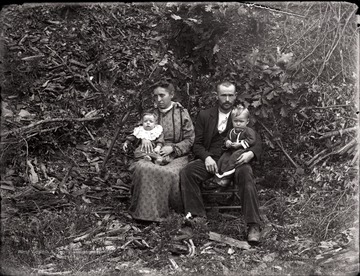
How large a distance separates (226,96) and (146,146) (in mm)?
1044

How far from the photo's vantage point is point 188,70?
6867 millimetres

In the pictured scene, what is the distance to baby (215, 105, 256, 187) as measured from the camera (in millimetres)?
5977

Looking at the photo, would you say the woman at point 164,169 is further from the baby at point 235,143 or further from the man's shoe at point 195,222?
the baby at point 235,143

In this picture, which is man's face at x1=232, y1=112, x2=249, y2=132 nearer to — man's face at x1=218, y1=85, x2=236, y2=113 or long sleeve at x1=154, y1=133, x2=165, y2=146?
man's face at x1=218, y1=85, x2=236, y2=113

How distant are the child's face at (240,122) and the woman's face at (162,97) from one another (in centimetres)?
79

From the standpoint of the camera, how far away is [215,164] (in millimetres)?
5980

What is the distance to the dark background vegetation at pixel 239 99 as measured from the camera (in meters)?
6.48

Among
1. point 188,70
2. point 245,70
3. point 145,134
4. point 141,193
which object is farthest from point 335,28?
point 141,193

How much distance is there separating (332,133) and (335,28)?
52.2 inches

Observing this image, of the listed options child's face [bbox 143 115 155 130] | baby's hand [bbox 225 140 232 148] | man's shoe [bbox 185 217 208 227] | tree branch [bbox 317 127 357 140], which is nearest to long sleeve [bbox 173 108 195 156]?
child's face [bbox 143 115 155 130]

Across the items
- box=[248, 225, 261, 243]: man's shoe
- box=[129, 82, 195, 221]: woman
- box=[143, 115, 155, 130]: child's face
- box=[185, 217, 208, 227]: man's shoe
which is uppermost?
box=[143, 115, 155, 130]: child's face

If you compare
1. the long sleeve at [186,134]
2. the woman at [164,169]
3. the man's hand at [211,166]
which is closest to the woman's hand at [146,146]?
the woman at [164,169]

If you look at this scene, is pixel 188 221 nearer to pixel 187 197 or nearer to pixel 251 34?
pixel 187 197

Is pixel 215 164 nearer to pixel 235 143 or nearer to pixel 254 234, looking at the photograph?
pixel 235 143
